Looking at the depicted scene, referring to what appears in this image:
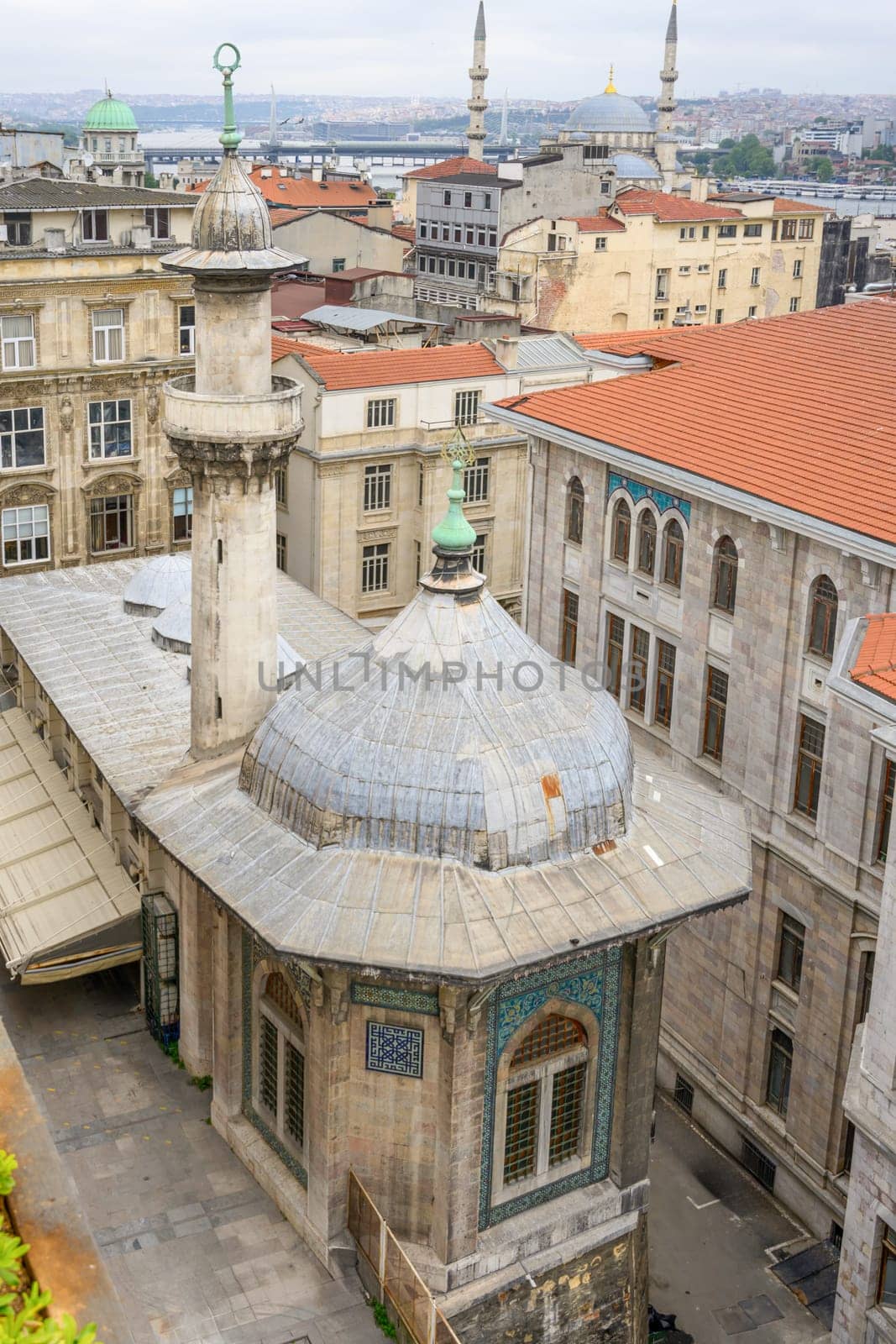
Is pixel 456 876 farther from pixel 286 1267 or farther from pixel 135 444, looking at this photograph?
pixel 135 444

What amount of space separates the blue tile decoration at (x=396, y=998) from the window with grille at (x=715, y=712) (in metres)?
13.4

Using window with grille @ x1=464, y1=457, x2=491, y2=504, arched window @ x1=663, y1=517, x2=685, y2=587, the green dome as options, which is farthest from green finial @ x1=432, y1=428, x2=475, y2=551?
A: the green dome

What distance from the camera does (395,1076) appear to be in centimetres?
2517

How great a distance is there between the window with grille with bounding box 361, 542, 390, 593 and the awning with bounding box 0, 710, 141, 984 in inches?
811

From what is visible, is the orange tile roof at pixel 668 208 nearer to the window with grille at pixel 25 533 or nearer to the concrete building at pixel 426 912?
the window with grille at pixel 25 533

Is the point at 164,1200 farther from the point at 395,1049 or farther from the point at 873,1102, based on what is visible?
the point at 873,1102

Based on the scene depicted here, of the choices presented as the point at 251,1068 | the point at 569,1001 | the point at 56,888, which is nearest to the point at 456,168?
the point at 56,888

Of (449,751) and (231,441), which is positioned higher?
(231,441)

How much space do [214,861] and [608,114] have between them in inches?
6743

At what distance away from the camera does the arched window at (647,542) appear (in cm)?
3744

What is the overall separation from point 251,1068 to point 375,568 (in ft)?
108

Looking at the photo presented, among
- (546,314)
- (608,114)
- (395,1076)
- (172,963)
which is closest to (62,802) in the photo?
(172,963)

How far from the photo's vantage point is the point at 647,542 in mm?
37719

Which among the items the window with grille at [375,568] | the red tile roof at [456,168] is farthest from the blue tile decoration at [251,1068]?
the red tile roof at [456,168]
